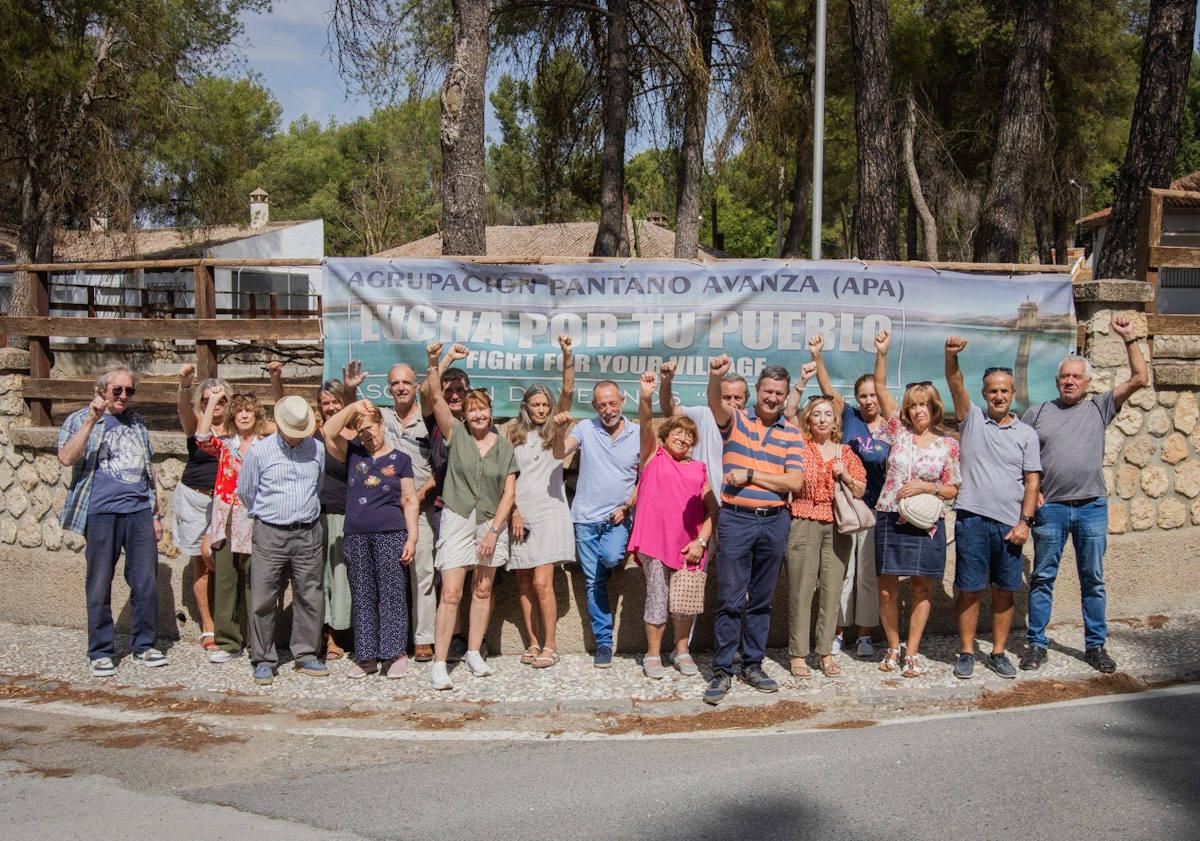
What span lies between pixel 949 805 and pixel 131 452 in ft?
18.2

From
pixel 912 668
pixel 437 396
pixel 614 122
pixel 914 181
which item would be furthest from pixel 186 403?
pixel 914 181

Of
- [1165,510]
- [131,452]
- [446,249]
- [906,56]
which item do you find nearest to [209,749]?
[131,452]

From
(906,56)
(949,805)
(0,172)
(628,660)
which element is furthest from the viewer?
(906,56)

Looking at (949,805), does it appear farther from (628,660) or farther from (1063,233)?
(1063,233)

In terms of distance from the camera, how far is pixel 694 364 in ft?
25.5

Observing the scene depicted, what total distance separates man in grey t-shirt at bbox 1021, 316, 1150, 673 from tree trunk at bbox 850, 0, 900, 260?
5.87m

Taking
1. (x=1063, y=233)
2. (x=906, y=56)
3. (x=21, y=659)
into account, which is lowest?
(x=21, y=659)

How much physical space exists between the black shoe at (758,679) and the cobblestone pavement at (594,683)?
0.06 m

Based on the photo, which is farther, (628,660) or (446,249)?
(446,249)

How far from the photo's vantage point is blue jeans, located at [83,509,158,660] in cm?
713

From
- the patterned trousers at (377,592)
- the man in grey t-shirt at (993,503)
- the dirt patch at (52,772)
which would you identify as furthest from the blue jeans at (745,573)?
the dirt patch at (52,772)

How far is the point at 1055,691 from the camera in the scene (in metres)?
6.45

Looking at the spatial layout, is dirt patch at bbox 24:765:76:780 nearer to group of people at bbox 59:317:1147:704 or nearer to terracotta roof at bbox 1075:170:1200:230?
group of people at bbox 59:317:1147:704

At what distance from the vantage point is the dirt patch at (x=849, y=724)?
231 inches
